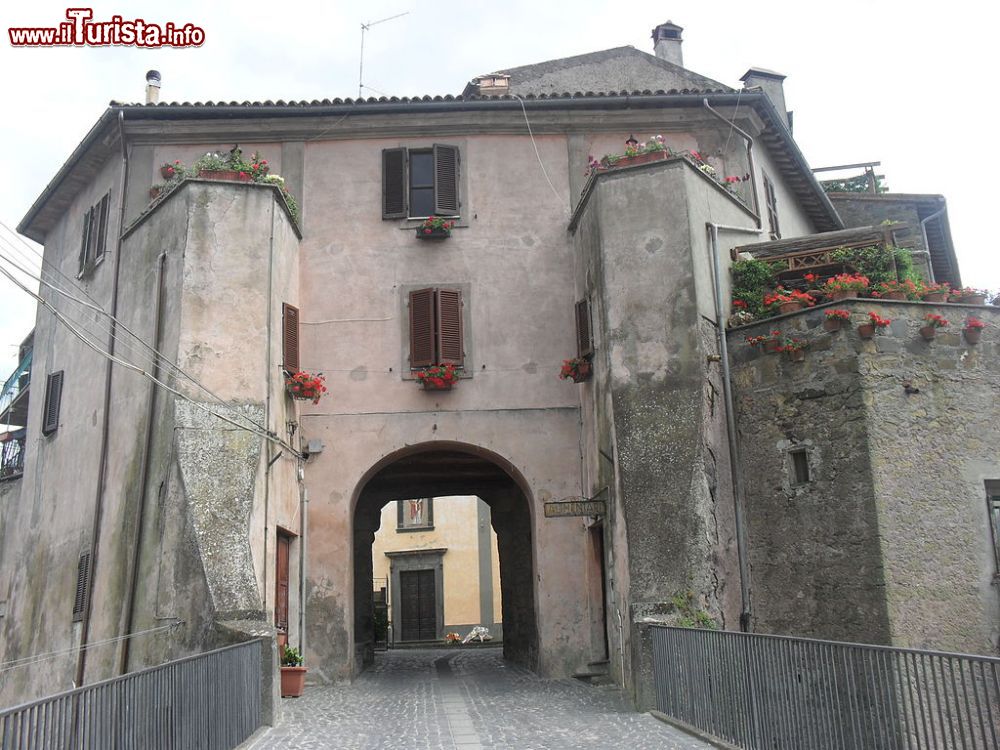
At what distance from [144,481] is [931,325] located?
11.3 meters

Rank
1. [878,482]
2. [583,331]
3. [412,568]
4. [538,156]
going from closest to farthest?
[878,482] < [583,331] < [538,156] < [412,568]

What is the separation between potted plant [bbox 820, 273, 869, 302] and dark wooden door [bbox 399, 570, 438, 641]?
1070 inches

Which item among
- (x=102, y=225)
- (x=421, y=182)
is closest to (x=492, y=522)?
(x=421, y=182)

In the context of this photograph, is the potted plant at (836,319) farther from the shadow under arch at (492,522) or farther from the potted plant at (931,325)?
the shadow under arch at (492,522)

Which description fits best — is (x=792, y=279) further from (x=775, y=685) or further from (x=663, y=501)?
(x=775, y=685)

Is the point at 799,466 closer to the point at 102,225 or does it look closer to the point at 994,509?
the point at 994,509

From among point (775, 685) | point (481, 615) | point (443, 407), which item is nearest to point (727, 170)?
point (443, 407)

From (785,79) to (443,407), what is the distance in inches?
570

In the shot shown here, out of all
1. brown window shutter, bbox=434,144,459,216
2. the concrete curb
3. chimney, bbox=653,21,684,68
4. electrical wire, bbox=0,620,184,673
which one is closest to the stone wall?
the concrete curb

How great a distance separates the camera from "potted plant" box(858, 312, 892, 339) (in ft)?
47.3

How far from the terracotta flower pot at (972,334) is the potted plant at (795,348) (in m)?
2.16

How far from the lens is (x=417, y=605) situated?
1567 inches

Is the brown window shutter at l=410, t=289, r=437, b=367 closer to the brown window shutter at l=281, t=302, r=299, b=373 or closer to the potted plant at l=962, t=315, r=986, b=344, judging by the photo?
the brown window shutter at l=281, t=302, r=299, b=373

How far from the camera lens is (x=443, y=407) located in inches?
691
